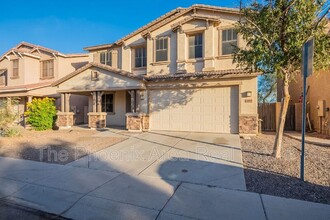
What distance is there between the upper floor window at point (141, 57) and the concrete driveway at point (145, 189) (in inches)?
372

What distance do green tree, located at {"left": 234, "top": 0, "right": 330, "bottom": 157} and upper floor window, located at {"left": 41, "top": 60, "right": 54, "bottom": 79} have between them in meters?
17.9

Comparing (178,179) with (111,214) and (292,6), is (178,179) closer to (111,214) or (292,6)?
(111,214)

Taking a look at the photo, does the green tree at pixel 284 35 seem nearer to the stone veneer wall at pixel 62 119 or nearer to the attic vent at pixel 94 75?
the attic vent at pixel 94 75

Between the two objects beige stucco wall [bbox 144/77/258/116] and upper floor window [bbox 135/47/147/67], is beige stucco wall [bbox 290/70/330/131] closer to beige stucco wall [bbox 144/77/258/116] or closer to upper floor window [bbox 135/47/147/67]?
beige stucco wall [bbox 144/77/258/116]

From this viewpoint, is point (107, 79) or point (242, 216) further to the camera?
point (107, 79)

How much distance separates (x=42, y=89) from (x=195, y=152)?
15418mm

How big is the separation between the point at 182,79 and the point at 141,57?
195 inches

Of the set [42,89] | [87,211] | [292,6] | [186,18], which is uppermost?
[186,18]

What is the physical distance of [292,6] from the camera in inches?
230

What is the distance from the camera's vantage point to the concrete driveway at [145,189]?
3318mm

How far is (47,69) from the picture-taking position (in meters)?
18.9

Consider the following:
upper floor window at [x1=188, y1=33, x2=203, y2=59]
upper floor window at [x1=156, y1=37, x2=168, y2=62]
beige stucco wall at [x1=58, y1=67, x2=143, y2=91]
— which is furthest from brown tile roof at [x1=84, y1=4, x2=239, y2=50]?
beige stucco wall at [x1=58, y1=67, x2=143, y2=91]

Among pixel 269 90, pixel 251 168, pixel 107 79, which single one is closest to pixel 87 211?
pixel 251 168

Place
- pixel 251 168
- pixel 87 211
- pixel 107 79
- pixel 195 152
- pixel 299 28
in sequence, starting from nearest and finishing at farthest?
pixel 87 211, pixel 251 168, pixel 299 28, pixel 195 152, pixel 107 79
